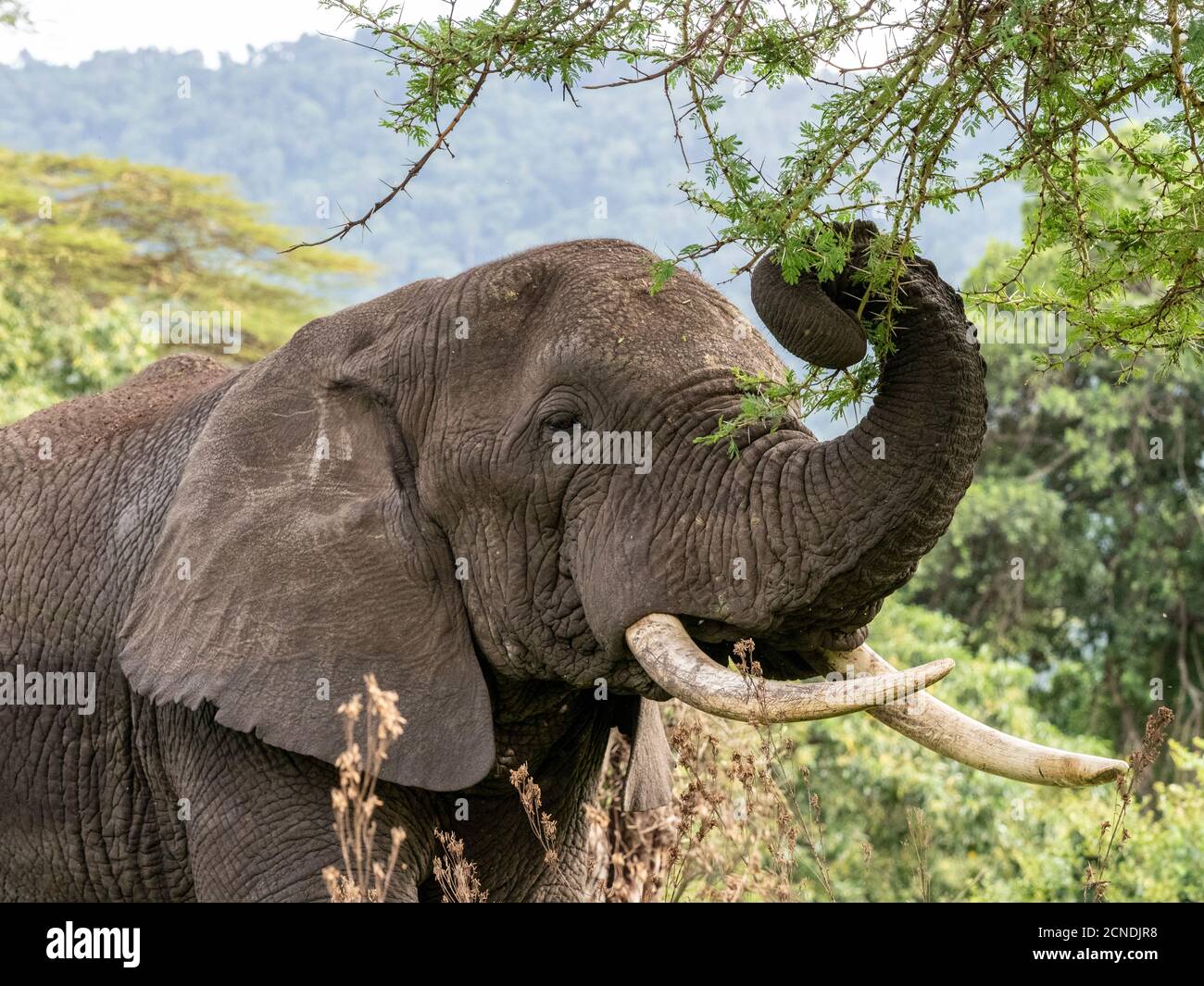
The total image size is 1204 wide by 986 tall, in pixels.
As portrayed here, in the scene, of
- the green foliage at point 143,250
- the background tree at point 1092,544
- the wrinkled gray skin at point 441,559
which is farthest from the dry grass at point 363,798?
the green foliage at point 143,250

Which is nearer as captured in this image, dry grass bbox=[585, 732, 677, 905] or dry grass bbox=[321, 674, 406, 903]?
dry grass bbox=[321, 674, 406, 903]

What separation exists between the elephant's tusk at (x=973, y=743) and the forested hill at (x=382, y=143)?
91524mm

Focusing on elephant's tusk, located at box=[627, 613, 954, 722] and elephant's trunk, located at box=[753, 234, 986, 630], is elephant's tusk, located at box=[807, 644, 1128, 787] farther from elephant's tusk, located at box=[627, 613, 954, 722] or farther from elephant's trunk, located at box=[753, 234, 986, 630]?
elephant's trunk, located at box=[753, 234, 986, 630]

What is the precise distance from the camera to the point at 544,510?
5062 millimetres

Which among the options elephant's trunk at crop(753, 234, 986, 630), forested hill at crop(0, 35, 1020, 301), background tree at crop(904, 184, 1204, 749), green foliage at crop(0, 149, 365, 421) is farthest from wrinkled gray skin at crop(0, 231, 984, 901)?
forested hill at crop(0, 35, 1020, 301)

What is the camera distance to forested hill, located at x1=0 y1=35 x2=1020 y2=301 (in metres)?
107

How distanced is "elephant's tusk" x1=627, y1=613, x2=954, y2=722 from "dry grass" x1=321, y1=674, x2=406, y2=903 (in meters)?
0.71

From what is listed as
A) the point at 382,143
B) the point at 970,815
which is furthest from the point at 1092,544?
the point at 382,143

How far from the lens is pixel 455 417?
5230 millimetres

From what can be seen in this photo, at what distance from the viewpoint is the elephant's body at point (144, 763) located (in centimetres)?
518

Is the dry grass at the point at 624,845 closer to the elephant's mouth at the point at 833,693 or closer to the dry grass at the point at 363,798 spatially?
the dry grass at the point at 363,798

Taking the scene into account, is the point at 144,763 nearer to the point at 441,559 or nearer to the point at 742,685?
the point at 441,559
